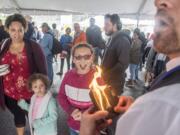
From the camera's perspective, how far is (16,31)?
9.84 ft

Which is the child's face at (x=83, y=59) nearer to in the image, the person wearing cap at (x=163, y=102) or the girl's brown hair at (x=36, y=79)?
the girl's brown hair at (x=36, y=79)

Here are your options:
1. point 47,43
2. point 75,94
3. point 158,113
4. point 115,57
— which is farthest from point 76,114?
point 47,43

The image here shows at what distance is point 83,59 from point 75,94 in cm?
30

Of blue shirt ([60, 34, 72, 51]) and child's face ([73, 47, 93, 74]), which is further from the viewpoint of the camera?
blue shirt ([60, 34, 72, 51])

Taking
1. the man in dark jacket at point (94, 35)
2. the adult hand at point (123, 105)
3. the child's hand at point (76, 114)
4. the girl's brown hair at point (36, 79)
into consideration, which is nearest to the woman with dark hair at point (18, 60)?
the girl's brown hair at point (36, 79)

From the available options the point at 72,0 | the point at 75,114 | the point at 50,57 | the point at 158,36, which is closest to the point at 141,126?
the point at 158,36

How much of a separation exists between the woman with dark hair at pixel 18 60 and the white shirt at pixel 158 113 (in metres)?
2.33

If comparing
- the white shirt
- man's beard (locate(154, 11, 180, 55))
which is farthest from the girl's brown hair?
the white shirt

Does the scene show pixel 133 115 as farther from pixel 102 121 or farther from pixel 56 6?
pixel 56 6

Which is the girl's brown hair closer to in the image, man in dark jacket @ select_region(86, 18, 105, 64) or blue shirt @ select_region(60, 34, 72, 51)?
man in dark jacket @ select_region(86, 18, 105, 64)

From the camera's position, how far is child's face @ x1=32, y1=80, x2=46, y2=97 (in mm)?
2905

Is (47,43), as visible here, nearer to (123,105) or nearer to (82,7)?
(123,105)

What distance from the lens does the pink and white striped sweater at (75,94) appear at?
2553 mm

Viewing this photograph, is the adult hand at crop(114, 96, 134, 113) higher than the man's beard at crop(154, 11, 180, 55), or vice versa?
the man's beard at crop(154, 11, 180, 55)
